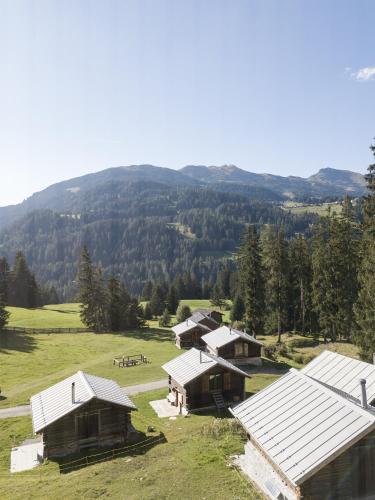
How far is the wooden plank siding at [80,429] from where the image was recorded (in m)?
26.9

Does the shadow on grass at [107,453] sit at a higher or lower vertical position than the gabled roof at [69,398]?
lower

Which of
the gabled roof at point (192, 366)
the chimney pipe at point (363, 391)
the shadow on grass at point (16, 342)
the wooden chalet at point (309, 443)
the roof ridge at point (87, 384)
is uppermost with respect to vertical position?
the chimney pipe at point (363, 391)

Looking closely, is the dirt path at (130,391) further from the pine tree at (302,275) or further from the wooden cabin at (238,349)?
the pine tree at (302,275)

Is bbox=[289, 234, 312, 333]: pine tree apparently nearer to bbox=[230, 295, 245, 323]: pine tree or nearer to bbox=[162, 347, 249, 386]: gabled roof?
bbox=[230, 295, 245, 323]: pine tree

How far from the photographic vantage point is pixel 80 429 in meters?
27.8

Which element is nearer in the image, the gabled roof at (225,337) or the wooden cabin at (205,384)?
the wooden cabin at (205,384)

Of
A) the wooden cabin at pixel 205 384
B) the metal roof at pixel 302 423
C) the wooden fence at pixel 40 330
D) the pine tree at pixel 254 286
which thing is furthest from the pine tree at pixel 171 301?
the metal roof at pixel 302 423

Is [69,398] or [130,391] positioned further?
[130,391]

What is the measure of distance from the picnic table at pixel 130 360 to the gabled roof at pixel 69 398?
812 inches

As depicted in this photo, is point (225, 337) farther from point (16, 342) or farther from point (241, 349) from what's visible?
point (16, 342)

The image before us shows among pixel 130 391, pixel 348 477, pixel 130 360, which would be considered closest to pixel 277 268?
pixel 130 360

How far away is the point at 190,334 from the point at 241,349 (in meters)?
14.2

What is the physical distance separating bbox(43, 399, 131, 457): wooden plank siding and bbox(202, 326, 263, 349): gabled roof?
22767 mm

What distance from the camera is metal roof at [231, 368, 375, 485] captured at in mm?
15016
